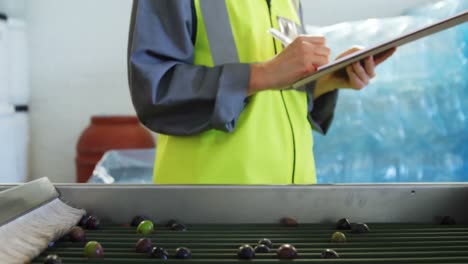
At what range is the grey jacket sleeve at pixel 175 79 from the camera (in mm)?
1096

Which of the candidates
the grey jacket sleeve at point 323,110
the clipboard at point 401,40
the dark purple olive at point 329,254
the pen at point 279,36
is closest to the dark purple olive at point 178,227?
the dark purple olive at point 329,254

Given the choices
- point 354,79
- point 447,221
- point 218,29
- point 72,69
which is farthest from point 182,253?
point 72,69

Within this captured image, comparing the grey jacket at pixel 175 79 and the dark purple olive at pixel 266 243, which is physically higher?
the grey jacket at pixel 175 79

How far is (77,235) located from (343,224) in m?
0.36

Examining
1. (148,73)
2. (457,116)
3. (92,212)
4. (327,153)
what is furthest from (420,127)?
(92,212)

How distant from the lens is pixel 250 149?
1.16m

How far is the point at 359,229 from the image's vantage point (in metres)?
0.87

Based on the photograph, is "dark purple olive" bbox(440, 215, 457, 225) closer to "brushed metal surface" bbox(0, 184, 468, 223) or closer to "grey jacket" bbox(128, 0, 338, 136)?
"brushed metal surface" bbox(0, 184, 468, 223)

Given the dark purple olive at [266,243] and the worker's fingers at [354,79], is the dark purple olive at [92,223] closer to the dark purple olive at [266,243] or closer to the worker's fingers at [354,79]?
the dark purple olive at [266,243]

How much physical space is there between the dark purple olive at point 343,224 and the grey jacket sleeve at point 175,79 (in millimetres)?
284

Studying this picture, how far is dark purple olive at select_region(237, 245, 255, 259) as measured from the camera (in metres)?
0.72

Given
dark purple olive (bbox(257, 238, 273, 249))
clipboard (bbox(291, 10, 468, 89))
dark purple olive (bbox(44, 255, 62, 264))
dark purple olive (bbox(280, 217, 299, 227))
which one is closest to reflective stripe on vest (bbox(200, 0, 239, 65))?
clipboard (bbox(291, 10, 468, 89))

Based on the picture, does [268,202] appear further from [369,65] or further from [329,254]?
[369,65]

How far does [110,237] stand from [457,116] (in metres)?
1.76
